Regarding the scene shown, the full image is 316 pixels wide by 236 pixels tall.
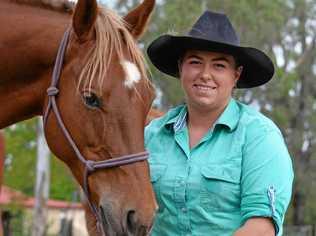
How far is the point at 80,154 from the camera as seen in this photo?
393 cm

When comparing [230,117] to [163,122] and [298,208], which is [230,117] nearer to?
[163,122]

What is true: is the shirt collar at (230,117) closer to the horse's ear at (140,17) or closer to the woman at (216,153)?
the woman at (216,153)

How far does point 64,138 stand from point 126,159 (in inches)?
15.3

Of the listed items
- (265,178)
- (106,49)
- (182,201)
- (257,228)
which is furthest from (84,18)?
(257,228)

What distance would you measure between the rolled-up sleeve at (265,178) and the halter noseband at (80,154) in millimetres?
481

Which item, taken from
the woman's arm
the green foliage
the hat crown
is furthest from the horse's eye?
the green foliage

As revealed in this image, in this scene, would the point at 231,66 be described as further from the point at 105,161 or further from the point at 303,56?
the point at 303,56

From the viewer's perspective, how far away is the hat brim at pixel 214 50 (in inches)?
157

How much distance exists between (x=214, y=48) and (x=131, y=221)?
0.93 metres

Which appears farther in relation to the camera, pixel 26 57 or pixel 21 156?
pixel 21 156

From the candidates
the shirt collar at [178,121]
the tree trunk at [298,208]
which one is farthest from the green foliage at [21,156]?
the shirt collar at [178,121]

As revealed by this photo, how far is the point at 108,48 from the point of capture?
155 inches

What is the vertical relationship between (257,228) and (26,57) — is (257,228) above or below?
below

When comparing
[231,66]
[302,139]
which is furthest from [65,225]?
[231,66]
